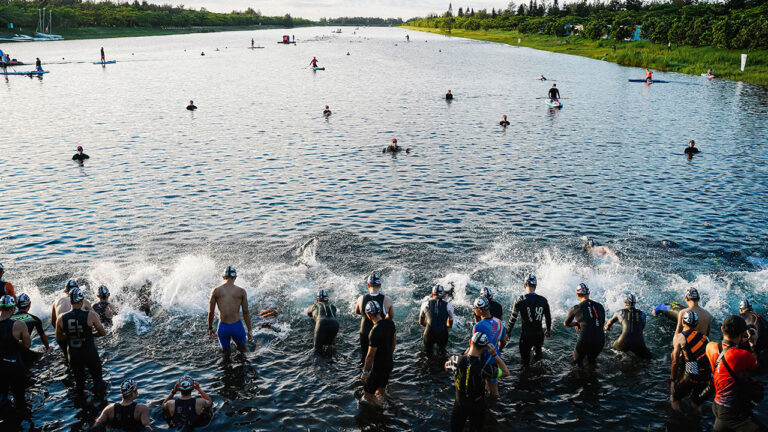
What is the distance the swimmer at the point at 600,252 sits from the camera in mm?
22547

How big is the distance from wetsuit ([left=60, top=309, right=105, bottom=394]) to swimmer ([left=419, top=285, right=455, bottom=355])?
8.49 metres

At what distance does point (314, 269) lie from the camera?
72.4ft

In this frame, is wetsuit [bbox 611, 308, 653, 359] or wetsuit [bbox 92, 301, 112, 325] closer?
wetsuit [bbox 611, 308, 653, 359]

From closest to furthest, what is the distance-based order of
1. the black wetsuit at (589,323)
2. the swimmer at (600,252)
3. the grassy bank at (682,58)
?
the black wetsuit at (589,323)
the swimmer at (600,252)
the grassy bank at (682,58)

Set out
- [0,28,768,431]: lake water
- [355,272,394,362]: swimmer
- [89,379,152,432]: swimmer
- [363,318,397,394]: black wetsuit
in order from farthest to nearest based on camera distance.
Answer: [0,28,768,431]: lake water → [355,272,394,362]: swimmer → [363,318,397,394]: black wetsuit → [89,379,152,432]: swimmer

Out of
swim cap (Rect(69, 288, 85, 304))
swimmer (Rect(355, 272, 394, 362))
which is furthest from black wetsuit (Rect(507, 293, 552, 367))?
swim cap (Rect(69, 288, 85, 304))

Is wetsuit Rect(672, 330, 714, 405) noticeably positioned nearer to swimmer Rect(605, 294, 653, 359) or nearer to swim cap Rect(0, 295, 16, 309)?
swimmer Rect(605, 294, 653, 359)

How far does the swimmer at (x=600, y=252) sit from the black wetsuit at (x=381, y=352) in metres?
13.0

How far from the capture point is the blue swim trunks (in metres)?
15.4

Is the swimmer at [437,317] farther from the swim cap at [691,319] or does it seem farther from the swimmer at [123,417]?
the swimmer at [123,417]

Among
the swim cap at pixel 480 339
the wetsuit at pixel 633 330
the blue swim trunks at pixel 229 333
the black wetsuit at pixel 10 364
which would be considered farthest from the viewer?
the blue swim trunks at pixel 229 333

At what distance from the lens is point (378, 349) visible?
12.9 m

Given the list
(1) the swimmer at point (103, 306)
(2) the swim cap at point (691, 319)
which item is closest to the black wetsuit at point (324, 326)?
(1) the swimmer at point (103, 306)

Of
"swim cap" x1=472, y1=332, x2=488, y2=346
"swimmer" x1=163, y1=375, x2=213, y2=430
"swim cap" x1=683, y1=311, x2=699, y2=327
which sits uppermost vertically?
"swim cap" x1=472, y1=332, x2=488, y2=346
